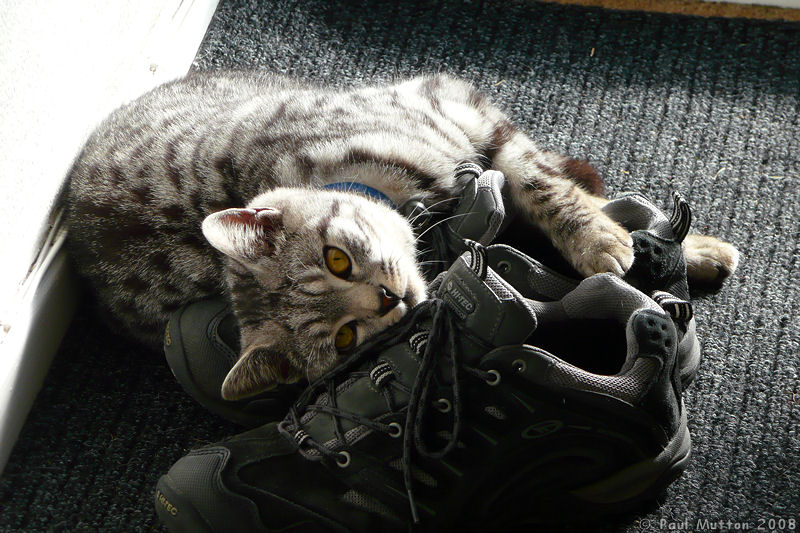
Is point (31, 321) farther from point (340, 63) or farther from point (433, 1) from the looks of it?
point (433, 1)

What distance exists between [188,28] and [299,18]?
284 millimetres

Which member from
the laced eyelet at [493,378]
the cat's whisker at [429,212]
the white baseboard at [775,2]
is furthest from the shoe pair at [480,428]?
the white baseboard at [775,2]

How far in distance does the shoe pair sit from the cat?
0.12 metres

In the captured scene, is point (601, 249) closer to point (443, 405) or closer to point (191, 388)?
point (443, 405)

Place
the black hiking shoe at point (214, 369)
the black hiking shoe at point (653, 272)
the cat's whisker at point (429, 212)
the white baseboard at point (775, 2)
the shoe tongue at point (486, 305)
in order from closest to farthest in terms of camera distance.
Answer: the shoe tongue at point (486, 305) < the black hiking shoe at point (653, 272) < the black hiking shoe at point (214, 369) < the cat's whisker at point (429, 212) < the white baseboard at point (775, 2)

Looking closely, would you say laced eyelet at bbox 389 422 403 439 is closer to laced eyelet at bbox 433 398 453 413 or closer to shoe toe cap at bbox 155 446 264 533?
laced eyelet at bbox 433 398 453 413

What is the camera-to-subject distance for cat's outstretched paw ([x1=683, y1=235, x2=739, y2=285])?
4.74 ft

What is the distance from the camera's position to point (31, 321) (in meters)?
1.42

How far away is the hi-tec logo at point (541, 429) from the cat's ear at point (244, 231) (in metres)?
0.51

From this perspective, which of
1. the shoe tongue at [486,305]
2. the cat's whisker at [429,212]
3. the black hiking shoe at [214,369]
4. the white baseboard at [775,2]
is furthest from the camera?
the white baseboard at [775,2]

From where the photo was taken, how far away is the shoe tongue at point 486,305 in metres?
1.04

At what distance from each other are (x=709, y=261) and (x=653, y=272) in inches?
10.9

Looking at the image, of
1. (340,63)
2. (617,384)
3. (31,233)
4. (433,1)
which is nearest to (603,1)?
(433,1)

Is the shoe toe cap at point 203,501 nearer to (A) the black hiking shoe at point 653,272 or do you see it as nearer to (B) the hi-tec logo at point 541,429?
(B) the hi-tec logo at point 541,429
